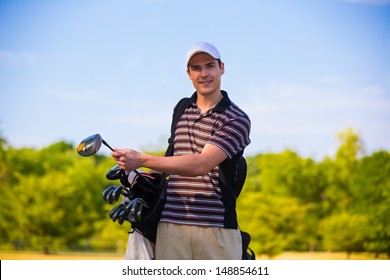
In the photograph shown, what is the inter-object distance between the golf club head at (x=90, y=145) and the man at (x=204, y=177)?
41cm

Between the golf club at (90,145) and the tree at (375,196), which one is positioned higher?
the tree at (375,196)

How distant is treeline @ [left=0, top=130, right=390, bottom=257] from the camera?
41969 millimetres

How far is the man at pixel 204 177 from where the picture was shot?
3.45 meters

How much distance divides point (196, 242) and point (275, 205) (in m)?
39.0

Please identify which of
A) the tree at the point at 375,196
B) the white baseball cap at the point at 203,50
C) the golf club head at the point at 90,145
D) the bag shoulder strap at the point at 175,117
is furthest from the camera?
the tree at the point at 375,196

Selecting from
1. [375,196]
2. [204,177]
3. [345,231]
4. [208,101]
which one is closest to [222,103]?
[208,101]

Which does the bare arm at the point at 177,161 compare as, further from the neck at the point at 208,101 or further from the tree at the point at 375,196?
the tree at the point at 375,196

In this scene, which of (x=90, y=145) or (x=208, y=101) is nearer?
(x=90, y=145)

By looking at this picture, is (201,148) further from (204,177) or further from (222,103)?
(222,103)

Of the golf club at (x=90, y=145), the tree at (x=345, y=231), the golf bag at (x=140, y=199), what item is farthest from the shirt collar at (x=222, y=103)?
the tree at (x=345, y=231)

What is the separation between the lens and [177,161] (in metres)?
3.28
